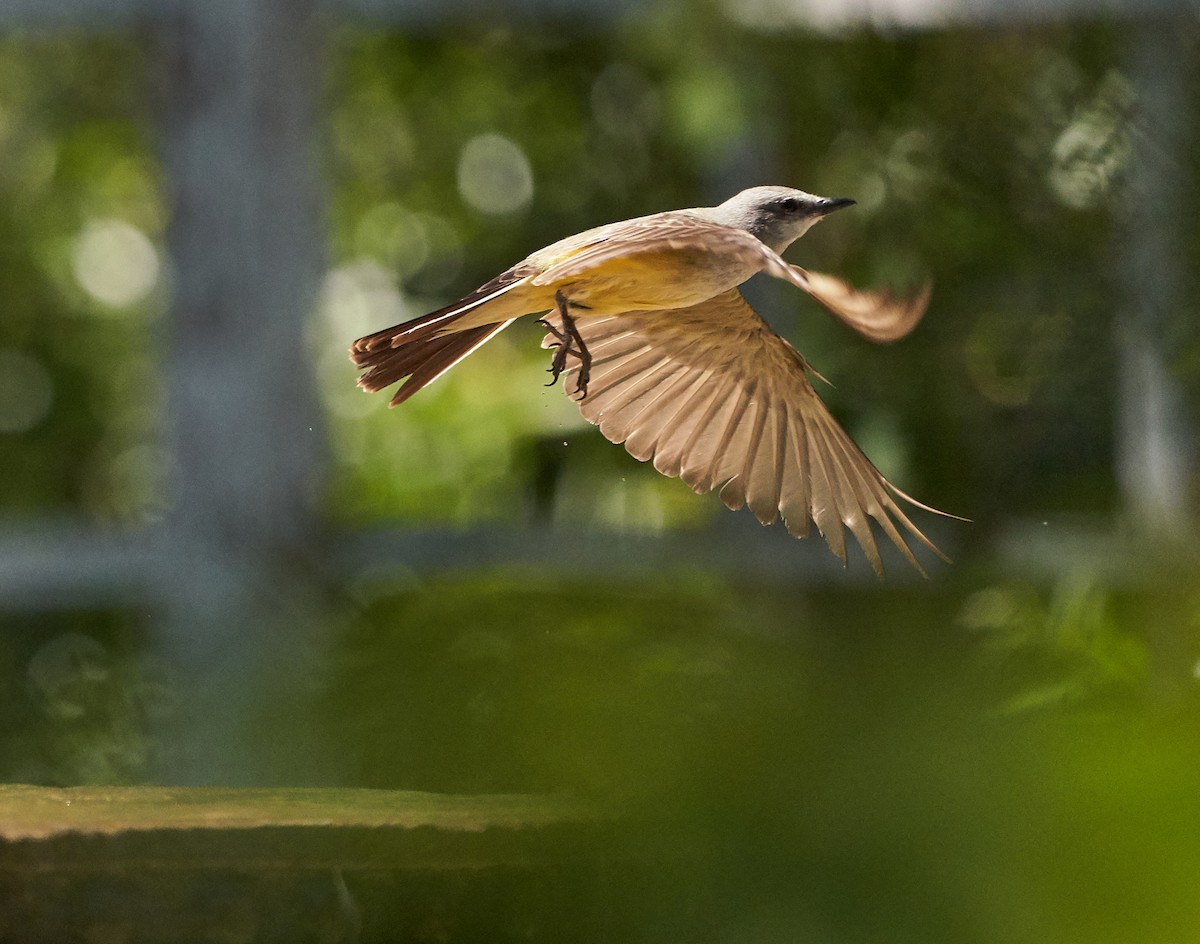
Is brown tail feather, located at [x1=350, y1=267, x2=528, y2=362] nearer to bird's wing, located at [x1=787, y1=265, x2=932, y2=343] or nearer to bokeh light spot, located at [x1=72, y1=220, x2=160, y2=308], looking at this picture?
bird's wing, located at [x1=787, y1=265, x2=932, y2=343]

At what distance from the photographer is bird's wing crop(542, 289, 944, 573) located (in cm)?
194

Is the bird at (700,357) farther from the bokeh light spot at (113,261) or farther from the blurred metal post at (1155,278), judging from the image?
Answer: the bokeh light spot at (113,261)

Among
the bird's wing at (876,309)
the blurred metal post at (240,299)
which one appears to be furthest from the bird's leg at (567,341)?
the blurred metal post at (240,299)

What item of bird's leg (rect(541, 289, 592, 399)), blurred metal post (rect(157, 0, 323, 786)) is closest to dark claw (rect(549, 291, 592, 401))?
bird's leg (rect(541, 289, 592, 399))

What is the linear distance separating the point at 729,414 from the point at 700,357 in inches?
3.7

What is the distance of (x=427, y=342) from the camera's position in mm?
1602

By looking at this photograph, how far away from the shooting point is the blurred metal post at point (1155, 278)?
2832 mm

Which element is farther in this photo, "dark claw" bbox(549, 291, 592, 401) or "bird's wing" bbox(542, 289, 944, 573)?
"bird's wing" bbox(542, 289, 944, 573)

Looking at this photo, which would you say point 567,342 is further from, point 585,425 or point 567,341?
point 585,425

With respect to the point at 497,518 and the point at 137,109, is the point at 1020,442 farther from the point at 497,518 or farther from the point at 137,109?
the point at 137,109

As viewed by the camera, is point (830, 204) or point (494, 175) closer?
point (830, 204)

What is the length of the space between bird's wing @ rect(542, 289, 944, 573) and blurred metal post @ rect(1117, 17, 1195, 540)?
39.4 inches

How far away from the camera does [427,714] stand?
1.95 meters

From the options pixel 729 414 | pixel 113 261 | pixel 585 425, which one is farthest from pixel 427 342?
pixel 113 261
